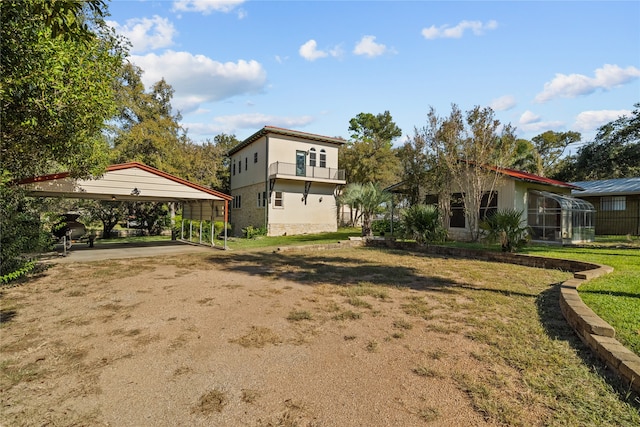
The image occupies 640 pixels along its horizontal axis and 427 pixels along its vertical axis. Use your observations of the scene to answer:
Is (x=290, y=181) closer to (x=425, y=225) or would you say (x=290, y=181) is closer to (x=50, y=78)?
(x=425, y=225)

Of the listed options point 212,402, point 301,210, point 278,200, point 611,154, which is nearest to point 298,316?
point 212,402

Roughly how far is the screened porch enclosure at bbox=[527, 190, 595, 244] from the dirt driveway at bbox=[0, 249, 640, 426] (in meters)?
10.4

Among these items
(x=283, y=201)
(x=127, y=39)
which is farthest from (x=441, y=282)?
(x=283, y=201)

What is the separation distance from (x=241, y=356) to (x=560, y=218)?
18245mm

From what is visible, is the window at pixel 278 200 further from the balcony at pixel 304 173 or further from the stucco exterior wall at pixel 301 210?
the balcony at pixel 304 173

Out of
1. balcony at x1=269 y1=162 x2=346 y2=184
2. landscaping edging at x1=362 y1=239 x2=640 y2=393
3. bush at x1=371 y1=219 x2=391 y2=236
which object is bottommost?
landscaping edging at x1=362 y1=239 x2=640 y2=393

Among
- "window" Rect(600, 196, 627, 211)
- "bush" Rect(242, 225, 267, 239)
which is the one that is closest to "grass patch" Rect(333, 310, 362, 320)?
"bush" Rect(242, 225, 267, 239)

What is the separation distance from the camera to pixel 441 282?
25.7ft

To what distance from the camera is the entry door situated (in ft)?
78.8

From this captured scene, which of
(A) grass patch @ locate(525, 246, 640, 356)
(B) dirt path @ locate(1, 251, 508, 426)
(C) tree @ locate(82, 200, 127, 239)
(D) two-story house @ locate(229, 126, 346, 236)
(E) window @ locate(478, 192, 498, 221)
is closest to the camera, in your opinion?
(B) dirt path @ locate(1, 251, 508, 426)

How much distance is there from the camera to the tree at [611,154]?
84.0ft

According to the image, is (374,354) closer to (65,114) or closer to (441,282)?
(441,282)

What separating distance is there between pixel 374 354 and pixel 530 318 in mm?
2909

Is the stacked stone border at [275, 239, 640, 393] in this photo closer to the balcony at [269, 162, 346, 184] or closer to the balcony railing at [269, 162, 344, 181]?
the balcony at [269, 162, 346, 184]
